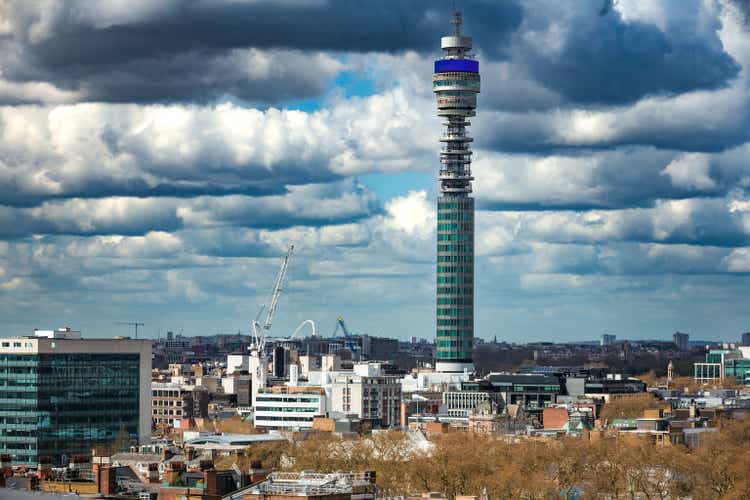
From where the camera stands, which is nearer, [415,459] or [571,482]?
[571,482]

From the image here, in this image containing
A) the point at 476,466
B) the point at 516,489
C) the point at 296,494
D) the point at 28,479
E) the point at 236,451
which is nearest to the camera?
the point at 296,494

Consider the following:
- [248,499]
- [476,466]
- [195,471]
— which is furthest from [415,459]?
[248,499]

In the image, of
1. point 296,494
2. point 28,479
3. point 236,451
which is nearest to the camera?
point 296,494

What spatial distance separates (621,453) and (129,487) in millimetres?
65105

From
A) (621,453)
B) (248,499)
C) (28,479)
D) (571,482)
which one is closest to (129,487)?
(28,479)

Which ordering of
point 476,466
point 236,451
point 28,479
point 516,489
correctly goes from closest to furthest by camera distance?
point 28,479, point 516,489, point 476,466, point 236,451

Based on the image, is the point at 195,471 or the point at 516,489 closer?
the point at 195,471

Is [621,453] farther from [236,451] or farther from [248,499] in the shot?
[248,499]

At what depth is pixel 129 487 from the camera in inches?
5217

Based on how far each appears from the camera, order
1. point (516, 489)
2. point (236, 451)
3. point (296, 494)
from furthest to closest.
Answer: point (236, 451), point (516, 489), point (296, 494)

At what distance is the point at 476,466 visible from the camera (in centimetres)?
17838

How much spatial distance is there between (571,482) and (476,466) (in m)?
12.0

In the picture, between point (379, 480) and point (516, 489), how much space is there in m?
10.8

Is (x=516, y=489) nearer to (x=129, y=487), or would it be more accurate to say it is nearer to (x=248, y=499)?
(x=129, y=487)
